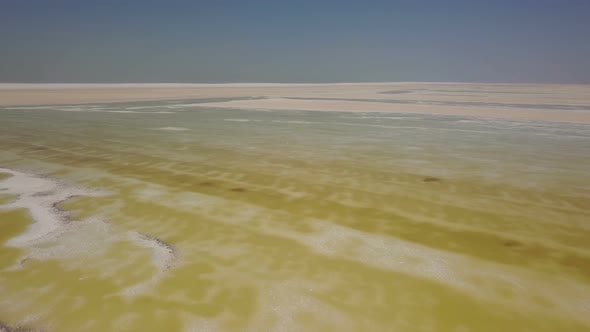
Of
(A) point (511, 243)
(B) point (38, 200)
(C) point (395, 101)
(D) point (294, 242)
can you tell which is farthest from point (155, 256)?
(C) point (395, 101)

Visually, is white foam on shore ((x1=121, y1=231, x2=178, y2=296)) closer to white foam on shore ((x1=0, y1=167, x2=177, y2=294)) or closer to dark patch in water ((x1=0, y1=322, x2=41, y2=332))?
white foam on shore ((x1=0, y1=167, x2=177, y2=294))

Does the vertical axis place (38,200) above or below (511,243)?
above

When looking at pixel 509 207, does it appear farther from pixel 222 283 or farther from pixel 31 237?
pixel 31 237

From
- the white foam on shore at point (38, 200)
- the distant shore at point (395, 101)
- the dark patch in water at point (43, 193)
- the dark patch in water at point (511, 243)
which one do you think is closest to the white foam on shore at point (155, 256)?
the white foam on shore at point (38, 200)

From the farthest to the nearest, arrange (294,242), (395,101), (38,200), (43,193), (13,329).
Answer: (395,101) → (43,193) → (38,200) → (294,242) → (13,329)

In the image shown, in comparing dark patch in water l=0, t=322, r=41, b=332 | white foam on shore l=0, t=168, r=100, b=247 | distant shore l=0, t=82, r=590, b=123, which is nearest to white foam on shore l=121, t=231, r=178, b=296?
dark patch in water l=0, t=322, r=41, b=332

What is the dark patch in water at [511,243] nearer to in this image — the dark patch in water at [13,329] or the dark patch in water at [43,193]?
the dark patch in water at [13,329]

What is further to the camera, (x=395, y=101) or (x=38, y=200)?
(x=395, y=101)

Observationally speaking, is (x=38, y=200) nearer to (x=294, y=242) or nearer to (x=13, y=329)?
(x=13, y=329)

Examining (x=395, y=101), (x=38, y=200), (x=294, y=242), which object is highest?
(x=395, y=101)
